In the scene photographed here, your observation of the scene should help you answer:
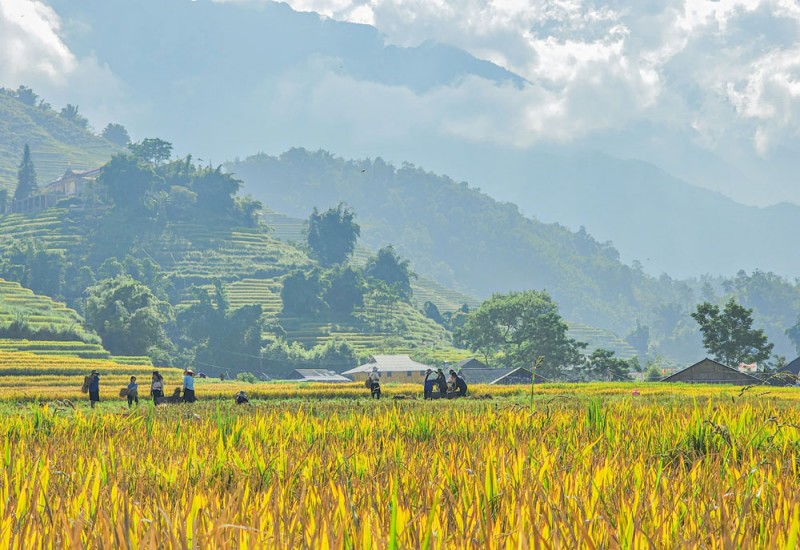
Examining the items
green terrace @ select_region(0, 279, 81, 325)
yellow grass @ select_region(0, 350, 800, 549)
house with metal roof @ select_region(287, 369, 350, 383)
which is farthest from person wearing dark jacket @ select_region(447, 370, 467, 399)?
house with metal roof @ select_region(287, 369, 350, 383)

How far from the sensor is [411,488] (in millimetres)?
6824

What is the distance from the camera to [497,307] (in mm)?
152250

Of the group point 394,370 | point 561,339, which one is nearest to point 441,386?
point 561,339

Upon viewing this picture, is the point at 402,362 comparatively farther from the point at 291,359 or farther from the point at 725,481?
the point at 725,481

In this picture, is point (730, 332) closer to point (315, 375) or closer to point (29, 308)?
point (315, 375)

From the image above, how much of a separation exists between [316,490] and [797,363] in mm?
121114

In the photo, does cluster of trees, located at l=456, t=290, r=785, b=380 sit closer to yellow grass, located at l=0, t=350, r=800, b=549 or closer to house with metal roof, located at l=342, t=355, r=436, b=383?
house with metal roof, located at l=342, t=355, r=436, b=383

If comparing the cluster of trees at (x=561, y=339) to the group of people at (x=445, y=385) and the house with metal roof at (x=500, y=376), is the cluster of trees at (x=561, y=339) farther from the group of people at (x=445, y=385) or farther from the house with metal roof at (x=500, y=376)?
the group of people at (x=445, y=385)

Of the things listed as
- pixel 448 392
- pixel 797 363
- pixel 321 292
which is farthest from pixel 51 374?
pixel 321 292

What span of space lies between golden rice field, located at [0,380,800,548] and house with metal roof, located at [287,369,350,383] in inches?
5146

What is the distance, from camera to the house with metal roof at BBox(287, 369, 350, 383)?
143625 millimetres

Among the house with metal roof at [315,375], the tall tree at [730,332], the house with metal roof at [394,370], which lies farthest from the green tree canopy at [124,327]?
the tall tree at [730,332]

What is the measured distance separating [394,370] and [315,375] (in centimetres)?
1231

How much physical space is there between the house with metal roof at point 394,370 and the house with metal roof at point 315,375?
2066 millimetres
